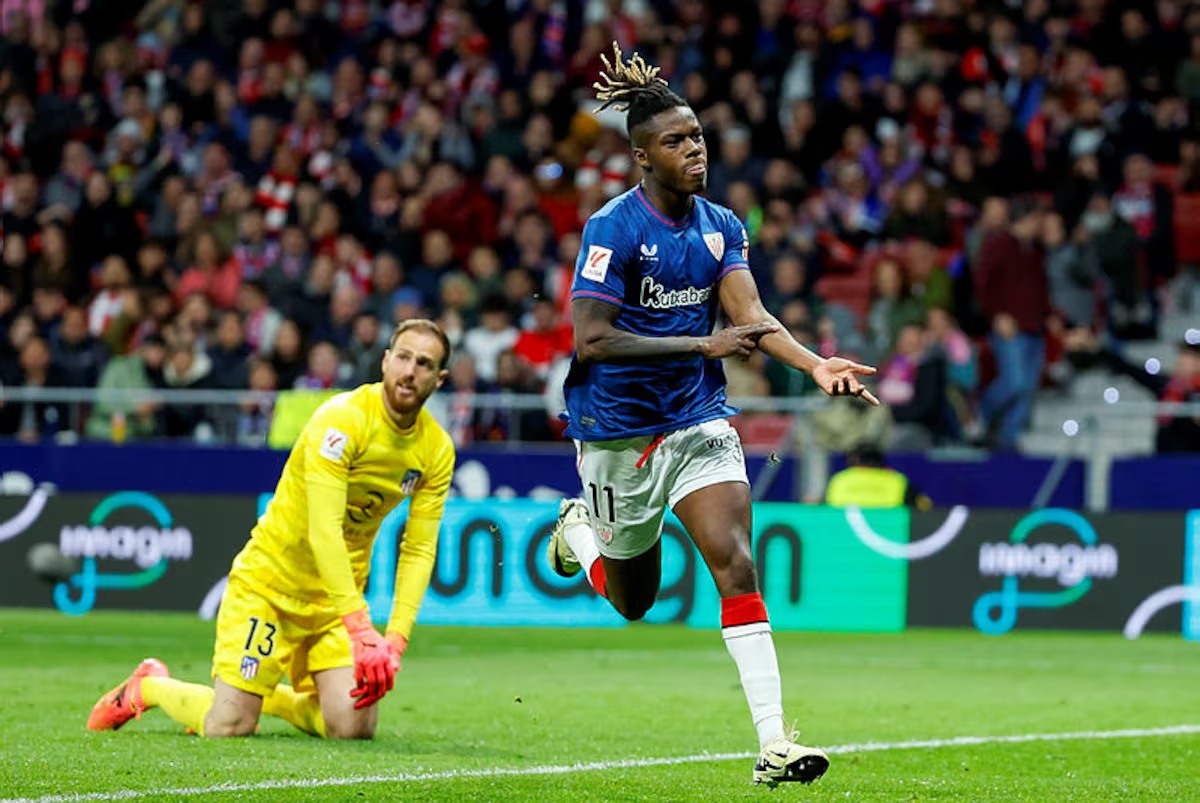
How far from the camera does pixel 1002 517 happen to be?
1650 cm

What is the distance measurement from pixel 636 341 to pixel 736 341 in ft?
1.43

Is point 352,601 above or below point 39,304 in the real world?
below

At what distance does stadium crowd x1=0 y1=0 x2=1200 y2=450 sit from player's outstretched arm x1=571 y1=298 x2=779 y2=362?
10.5 m

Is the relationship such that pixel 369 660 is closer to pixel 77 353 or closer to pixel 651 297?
pixel 651 297

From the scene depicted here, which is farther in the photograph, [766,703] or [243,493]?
[243,493]

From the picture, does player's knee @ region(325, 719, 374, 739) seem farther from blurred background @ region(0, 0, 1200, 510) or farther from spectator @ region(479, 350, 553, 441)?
spectator @ region(479, 350, 553, 441)

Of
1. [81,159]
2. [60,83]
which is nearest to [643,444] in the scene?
[81,159]

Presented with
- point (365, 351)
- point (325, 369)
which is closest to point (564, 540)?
point (325, 369)

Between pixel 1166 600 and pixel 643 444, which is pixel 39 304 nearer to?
pixel 1166 600

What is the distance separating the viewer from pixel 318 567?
8609 mm

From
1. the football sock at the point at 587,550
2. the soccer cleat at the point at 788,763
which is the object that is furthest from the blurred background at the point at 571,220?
the soccer cleat at the point at 788,763

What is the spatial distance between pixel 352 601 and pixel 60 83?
61.2 feet

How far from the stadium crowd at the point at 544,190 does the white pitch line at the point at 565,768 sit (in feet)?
26.4

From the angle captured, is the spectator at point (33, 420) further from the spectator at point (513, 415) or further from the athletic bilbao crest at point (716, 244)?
the athletic bilbao crest at point (716, 244)
